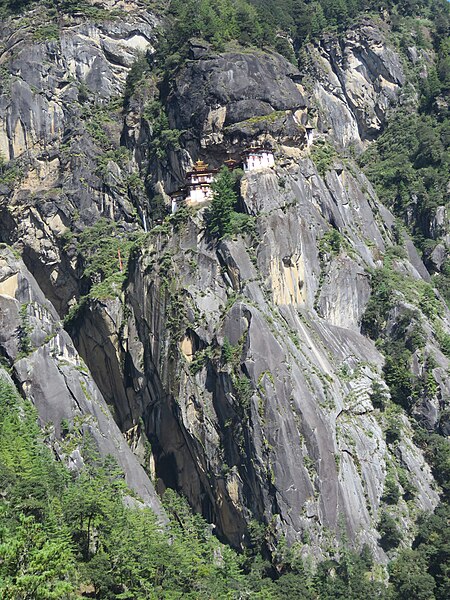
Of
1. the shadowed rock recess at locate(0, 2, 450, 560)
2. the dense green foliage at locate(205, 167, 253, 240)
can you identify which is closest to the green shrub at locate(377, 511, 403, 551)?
the shadowed rock recess at locate(0, 2, 450, 560)

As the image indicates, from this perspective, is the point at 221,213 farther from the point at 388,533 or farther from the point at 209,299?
the point at 388,533

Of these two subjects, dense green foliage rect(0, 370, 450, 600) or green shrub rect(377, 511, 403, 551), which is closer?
dense green foliage rect(0, 370, 450, 600)

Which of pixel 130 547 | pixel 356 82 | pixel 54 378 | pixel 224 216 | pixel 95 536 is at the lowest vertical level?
pixel 54 378

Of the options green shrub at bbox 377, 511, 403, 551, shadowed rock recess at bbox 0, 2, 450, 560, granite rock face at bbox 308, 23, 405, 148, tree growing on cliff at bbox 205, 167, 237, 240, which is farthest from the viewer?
granite rock face at bbox 308, 23, 405, 148

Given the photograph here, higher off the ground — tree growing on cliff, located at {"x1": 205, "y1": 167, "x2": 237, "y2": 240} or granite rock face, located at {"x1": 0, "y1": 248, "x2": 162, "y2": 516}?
tree growing on cliff, located at {"x1": 205, "y1": 167, "x2": 237, "y2": 240}

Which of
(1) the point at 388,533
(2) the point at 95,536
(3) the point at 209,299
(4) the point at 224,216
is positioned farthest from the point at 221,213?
(2) the point at 95,536

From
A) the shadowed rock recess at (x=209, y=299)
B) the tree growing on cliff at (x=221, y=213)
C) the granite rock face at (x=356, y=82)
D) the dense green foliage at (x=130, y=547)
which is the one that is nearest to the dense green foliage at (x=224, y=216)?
the tree growing on cliff at (x=221, y=213)

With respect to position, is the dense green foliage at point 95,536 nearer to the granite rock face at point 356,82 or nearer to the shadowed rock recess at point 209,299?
the shadowed rock recess at point 209,299

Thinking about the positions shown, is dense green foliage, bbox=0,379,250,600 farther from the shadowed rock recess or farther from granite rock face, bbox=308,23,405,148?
granite rock face, bbox=308,23,405,148

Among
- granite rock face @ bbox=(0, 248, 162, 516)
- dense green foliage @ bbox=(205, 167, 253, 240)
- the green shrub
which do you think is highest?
dense green foliage @ bbox=(205, 167, 253, 240)
